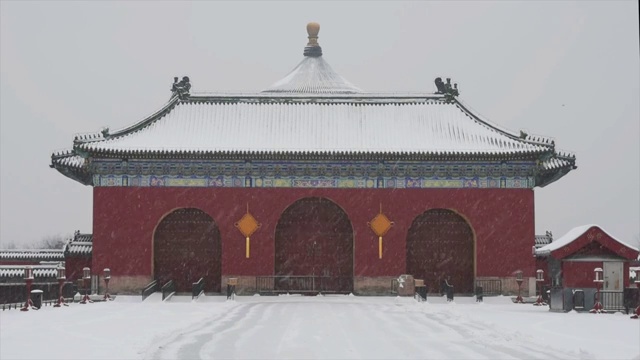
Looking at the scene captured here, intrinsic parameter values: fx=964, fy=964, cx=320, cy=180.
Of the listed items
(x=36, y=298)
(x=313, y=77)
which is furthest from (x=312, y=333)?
(x=313, y=77)

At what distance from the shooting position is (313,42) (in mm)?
60875

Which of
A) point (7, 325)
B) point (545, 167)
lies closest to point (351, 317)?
point (7, 325)

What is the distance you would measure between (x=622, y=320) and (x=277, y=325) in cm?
827

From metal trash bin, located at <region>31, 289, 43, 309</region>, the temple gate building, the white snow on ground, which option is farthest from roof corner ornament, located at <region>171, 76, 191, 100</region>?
metal trash bin, located at <region>31, 289, 43, 309</region>

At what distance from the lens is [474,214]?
118ft

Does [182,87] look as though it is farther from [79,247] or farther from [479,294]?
[479,294]

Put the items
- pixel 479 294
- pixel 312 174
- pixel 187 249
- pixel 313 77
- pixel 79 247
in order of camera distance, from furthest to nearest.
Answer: pixel 313 77, pixel 79 247, pixel 187 249, pixel 312 174, pixel 479 294

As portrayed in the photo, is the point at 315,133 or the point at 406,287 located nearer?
the point at 406,287

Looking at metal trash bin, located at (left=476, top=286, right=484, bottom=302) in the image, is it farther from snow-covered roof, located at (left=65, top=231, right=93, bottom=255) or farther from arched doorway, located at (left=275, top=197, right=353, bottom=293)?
snow-covered roof, located at (left=65, top=231, right=93, bottom=255)

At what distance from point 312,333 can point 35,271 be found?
56.6 feet

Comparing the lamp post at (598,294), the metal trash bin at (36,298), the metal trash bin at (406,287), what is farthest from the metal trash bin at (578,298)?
the metal trash bin at (36,298)

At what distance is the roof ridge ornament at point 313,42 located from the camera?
60.4 meters

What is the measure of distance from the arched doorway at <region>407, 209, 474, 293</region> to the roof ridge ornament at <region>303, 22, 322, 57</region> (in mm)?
25698

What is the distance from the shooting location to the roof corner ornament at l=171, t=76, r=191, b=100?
40.2 m
